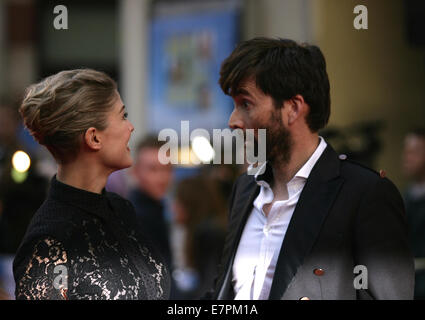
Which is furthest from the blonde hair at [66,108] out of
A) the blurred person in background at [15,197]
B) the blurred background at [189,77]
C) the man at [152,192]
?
the man at [152,192]

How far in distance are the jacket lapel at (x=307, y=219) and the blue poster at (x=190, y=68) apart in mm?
6028

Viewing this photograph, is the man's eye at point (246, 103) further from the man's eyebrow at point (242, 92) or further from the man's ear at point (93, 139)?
the man's ear at point (93, 139)

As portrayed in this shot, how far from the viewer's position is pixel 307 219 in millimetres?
2504

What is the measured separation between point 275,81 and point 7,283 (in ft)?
7.36

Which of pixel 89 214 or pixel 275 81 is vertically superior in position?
pixel 275 81

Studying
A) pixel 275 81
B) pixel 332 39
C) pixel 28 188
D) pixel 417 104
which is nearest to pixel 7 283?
pixel 28 188

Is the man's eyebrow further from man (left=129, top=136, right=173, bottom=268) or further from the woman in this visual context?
man (left=129, top=136, right=173, bottom=268)

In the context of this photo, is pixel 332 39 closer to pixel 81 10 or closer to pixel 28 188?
pixel 28 188

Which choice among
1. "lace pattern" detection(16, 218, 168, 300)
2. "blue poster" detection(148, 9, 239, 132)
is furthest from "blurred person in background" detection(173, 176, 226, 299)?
"blue poster" detection(148, 9, 239, 132)

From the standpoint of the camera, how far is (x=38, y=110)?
7.54ft

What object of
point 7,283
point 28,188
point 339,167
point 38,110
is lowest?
point 7,283

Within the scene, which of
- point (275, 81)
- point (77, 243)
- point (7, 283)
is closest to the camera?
point (77, 243)

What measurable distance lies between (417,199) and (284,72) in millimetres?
3176

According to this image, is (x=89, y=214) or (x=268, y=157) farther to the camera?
(x=268, y=157)
